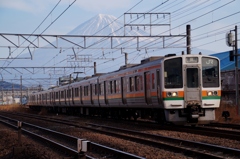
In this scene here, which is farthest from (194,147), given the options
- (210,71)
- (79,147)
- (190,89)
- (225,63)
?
(225,63)

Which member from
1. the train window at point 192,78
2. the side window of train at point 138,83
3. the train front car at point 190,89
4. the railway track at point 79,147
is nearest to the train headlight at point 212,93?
the train front car at point 190,89

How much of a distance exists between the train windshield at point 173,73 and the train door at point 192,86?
273 mm

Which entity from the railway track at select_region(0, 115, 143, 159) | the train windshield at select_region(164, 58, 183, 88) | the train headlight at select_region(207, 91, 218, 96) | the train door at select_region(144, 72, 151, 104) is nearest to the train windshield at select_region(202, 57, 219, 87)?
the train headlight at select_region(207, 91, 218, 96)

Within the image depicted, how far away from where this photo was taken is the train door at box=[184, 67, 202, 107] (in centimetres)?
1683

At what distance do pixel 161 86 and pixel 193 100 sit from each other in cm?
134

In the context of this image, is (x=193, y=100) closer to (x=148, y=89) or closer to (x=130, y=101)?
(x=148, y=89)

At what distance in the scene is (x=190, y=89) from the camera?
16.9m

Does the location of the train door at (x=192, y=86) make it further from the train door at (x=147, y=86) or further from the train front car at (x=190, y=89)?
the train door at (x=147, y=86)

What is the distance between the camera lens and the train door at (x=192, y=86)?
16828 millimetres

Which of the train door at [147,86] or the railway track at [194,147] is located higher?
the train door at [147,86]

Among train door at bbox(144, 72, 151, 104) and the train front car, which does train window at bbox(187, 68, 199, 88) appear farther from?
train door at bbox(144, 72, 151, 104)

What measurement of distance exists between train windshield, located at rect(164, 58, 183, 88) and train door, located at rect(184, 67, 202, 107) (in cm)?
27

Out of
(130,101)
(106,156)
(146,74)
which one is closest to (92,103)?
(130,101)

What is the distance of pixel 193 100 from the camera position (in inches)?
663
